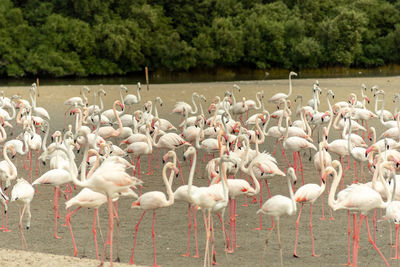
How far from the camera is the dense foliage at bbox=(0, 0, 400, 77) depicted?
126ft

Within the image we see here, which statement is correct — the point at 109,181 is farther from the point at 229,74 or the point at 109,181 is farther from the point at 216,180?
the point at 229,74

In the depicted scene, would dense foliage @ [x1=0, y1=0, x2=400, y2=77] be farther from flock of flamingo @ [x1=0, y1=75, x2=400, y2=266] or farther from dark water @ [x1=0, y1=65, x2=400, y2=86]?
flock of flamingo @ [x1=0, y1=75, x2=400, y2=266]

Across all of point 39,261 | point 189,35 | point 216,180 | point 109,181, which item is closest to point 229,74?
point 189,35

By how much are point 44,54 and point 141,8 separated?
7896 millimetres

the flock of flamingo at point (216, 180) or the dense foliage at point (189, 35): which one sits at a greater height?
the dense foliage at point (189, 35)

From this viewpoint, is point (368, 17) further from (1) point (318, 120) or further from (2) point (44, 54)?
(1) point (318, 120)

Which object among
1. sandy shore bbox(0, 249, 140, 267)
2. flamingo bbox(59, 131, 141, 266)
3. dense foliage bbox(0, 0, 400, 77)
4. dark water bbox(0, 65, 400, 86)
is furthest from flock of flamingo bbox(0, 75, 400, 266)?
dense foliage bbox(0, 0, 400, 77)

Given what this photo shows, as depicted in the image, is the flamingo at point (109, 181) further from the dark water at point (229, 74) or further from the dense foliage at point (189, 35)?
the dark water at point (229, 74)

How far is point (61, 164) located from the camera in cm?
816

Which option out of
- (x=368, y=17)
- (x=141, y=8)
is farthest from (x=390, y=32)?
(x=141, y=8)

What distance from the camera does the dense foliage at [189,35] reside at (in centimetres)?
3850

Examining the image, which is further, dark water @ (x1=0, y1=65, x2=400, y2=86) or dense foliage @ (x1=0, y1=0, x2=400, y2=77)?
dark water @ (x1=0, y1=65, x2=400, y2=86)

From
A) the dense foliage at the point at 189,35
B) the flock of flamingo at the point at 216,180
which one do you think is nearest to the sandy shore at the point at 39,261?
the flock of flamingo at the point at 216,180

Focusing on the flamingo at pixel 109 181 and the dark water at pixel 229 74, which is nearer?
the flamingo at pixel 109 181
